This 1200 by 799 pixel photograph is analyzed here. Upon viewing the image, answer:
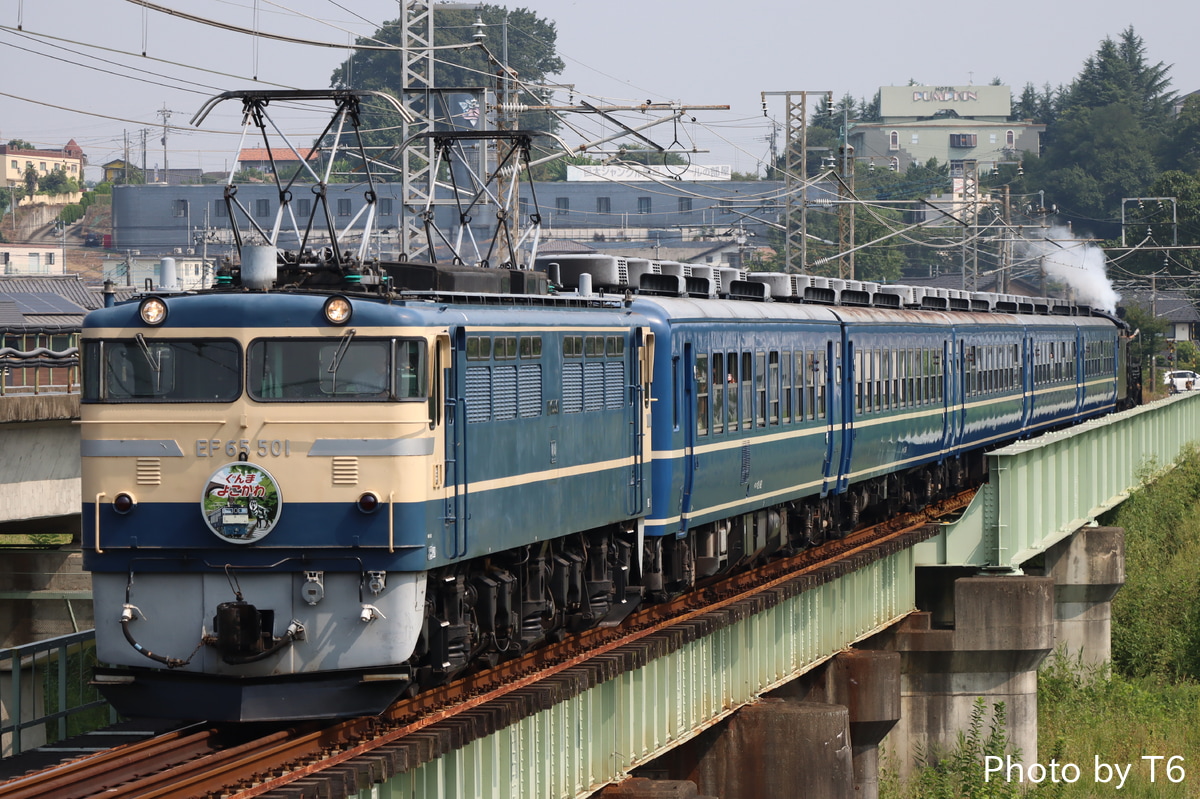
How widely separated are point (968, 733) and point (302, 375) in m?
19.8

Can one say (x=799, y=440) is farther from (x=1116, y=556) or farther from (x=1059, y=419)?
(x=1059, y=419)

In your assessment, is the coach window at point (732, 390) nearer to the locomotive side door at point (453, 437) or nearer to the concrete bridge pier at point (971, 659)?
the locomotive side door at point (453, 437)

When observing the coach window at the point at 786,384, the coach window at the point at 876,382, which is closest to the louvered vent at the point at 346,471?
the coach window at the point at 786,384

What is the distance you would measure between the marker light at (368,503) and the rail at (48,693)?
3.17 meters

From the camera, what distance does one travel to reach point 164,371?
13.2 m

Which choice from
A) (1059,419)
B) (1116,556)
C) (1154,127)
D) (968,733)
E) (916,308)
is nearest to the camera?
(968,733)

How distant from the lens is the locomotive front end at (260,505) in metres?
12.8

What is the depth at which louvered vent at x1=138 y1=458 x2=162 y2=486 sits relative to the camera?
1305 cm

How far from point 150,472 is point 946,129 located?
579 feet

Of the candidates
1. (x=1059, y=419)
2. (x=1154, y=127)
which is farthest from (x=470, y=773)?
(x=1154, y=127)

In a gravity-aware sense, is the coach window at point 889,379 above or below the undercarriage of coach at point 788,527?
above

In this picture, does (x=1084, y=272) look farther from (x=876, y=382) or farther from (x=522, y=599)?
(x=522, y=599)

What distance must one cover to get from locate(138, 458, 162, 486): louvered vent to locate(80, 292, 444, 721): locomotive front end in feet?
0.05

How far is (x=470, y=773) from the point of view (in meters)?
13.4
